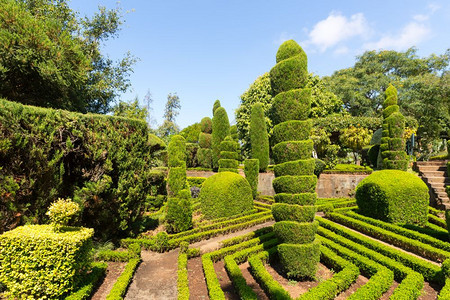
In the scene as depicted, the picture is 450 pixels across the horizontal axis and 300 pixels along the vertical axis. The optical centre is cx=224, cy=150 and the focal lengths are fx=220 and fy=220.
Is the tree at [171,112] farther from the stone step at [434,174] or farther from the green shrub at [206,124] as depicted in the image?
the stone step at [434,174]

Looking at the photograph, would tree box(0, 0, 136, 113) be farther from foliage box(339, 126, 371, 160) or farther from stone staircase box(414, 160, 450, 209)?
foliage box(339, 126, 371, 160)

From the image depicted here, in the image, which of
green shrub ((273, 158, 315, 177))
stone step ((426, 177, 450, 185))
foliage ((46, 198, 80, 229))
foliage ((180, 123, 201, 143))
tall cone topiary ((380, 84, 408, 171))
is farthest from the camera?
foliage ((180, 123, 201, 143))

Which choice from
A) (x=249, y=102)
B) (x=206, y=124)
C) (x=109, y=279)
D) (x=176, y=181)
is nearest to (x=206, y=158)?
(x=206, y=124)

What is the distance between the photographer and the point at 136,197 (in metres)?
9.06

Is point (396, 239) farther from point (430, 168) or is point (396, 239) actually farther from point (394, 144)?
point (430, 168)

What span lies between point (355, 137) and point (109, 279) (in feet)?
77.8

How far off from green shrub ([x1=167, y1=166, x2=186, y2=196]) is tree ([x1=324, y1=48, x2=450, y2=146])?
1174 inches

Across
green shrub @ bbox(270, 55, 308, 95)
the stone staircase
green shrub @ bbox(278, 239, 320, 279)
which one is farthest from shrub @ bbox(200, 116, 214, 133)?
green shrub @ bbox(278, 239, 320, 279)

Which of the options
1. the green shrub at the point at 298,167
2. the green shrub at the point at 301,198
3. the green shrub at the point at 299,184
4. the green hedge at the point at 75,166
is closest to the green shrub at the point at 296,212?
the green shrub at the point at 301,198

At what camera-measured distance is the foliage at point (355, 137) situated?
72.8ft

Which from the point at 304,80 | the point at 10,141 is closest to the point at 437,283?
the point at 304,80

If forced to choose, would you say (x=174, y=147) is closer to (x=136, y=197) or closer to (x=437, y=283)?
(x=136, y=197)

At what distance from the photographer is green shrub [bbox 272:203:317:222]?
19.5 feet

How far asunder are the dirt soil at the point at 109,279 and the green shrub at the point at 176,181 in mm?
3222
